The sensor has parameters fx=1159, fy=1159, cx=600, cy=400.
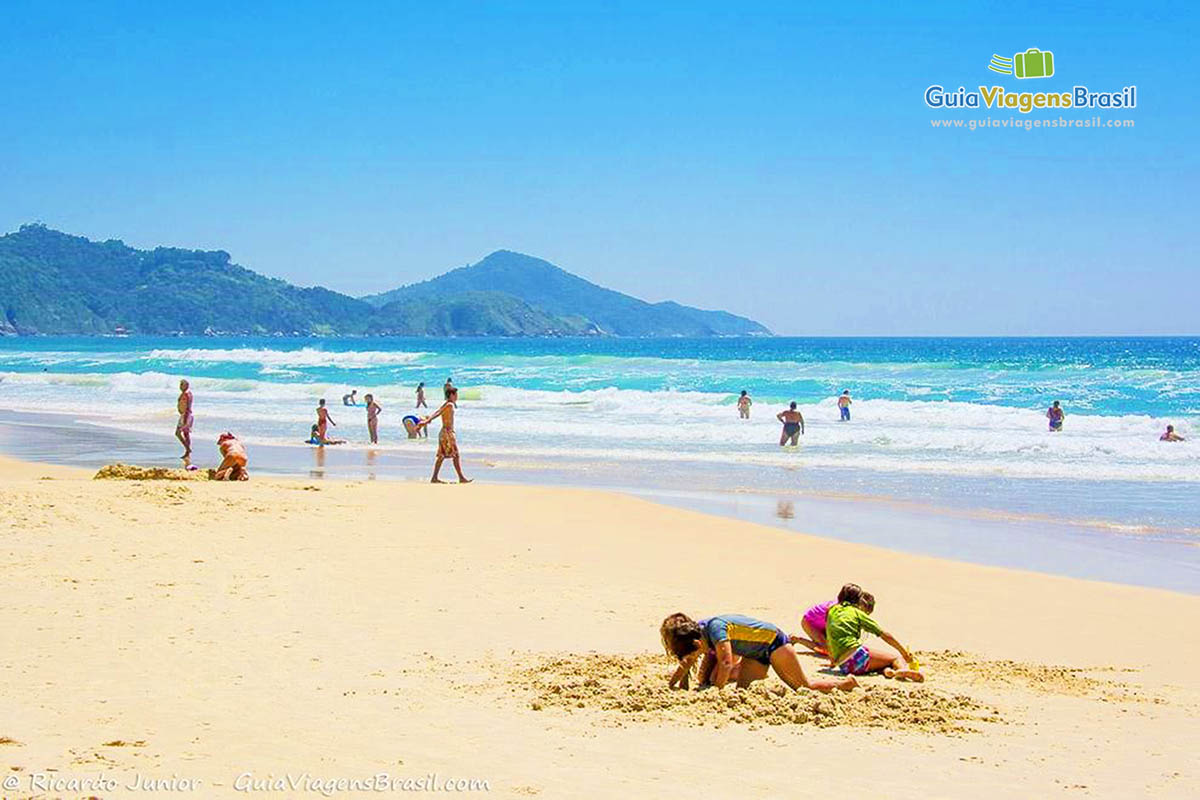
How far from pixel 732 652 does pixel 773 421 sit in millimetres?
28707

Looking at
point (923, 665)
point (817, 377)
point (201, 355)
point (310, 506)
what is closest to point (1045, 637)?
point (923, 665)

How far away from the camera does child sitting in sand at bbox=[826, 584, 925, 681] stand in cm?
705

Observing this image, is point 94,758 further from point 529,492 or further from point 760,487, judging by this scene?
point 760,487

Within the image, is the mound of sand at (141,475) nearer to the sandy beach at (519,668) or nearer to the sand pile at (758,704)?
the sandy beach at (519,668)

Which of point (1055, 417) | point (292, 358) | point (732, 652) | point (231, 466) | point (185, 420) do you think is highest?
point (292, 358)

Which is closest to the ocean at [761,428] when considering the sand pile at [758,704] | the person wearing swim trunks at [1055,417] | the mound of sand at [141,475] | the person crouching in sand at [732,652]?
the person wearing swim trunks at [1055,417]

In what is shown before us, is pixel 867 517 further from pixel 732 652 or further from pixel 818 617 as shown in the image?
pixel 732 652

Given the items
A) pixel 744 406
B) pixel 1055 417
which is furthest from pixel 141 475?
pixel 1055 417

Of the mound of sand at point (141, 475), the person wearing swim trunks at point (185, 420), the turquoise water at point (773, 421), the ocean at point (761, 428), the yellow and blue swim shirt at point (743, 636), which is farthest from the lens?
the person wearing swim trunks at point (185, 420)

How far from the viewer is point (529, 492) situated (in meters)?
16.4

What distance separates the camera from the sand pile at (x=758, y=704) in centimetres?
610

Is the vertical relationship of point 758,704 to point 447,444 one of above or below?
below

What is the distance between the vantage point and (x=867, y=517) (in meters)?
14.9

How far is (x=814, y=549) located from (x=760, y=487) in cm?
601
